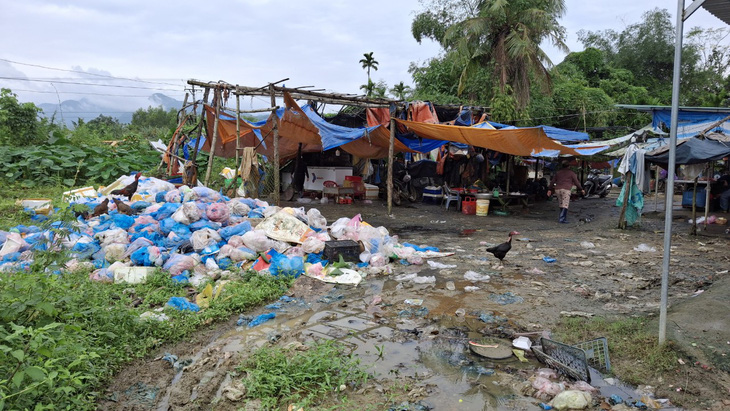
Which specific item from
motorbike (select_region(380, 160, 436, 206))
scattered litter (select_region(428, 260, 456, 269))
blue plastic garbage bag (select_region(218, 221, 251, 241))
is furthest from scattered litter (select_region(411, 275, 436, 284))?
motorbike (select_region(380, 160, 436, 206))

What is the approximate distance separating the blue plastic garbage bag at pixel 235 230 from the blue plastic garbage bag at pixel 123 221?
1.30m

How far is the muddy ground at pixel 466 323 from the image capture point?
2.94 metres

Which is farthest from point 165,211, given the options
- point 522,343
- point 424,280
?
point 522,343

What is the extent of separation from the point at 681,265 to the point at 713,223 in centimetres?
489

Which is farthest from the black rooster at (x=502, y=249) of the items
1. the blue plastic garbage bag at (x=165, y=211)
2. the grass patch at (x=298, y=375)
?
the blue plastic garbage bag at (x=165, y=211)

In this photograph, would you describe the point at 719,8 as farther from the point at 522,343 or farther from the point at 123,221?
the point at 123,221

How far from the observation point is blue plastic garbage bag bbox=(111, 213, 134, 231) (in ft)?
20.7

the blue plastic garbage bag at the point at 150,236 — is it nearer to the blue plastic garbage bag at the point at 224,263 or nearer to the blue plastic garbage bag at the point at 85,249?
the blue plastic garbage bag at the point at 85,249

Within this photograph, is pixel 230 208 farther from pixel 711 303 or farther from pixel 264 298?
pixel 711 303

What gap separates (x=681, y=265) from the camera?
642 cm

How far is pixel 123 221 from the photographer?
6.37 meters

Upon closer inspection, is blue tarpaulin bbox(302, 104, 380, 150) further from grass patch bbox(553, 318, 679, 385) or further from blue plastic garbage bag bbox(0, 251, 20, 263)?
grass patch bbox(553, 318, 679, 385)

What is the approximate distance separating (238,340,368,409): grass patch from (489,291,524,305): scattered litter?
2.05 meters

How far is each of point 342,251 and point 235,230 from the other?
1.59 metres
